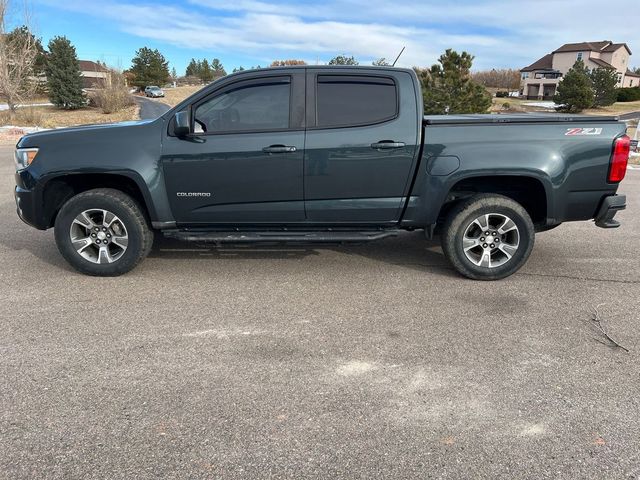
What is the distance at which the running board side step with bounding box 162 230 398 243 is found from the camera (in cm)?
472

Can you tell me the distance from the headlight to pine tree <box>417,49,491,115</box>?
15839 millimetres

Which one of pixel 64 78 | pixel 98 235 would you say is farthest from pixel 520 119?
pixel 64 78

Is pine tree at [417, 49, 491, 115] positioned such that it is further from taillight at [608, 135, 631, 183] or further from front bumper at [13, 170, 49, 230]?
front bumper at [13, 170, 49, 230]

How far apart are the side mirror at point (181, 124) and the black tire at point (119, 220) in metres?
0.83

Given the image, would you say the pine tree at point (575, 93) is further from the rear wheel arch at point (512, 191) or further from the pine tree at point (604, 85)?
the rear wheel arch at point (512, 191)

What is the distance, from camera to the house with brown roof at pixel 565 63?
8162cm

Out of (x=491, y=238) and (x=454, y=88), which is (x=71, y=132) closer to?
(x=491, y=238)

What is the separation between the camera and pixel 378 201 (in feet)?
15.5

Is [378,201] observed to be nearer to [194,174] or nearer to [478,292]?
[478,292]

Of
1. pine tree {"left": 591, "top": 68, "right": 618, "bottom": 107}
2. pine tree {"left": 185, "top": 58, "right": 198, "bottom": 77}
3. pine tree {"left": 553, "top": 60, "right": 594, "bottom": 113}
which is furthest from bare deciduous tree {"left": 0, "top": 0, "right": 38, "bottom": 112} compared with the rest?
pine tree {"left": 185, "top": 58, "right": 198, "bottom": 77}

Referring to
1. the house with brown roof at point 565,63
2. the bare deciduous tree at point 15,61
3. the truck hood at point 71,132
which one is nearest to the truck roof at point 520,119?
the truck hood at point 71,132

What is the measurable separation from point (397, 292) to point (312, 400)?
1846mm

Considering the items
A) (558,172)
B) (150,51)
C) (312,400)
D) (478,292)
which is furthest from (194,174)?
(150,51)

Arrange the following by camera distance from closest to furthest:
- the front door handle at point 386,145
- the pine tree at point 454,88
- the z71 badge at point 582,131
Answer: the z71 badge at point 582,131, the front door handle at point 386,145, the pine tree at point 454,88
